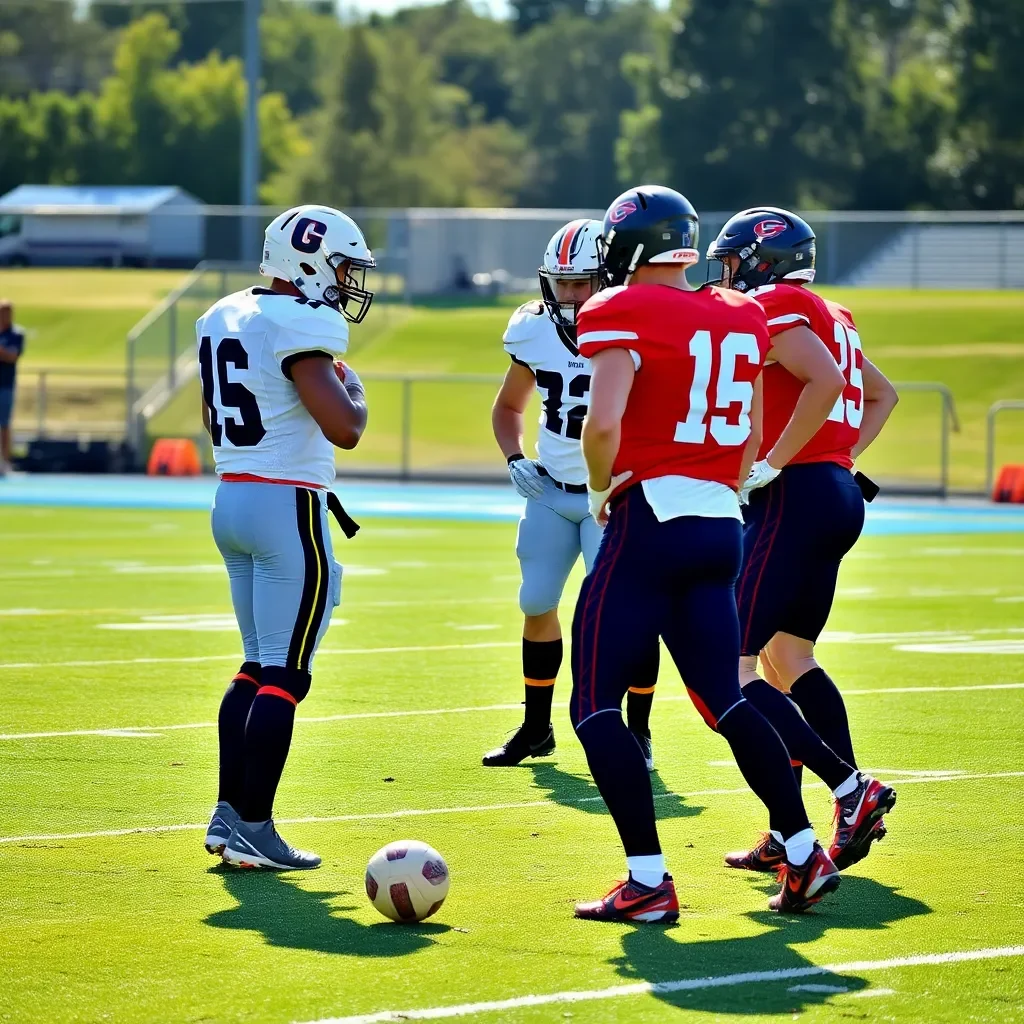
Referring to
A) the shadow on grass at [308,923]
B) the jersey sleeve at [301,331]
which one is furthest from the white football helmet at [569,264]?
the shadow on grass at [308,923]

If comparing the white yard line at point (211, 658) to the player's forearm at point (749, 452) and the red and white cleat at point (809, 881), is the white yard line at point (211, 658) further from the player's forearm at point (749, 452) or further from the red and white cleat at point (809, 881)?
the red and white cleat at point (809, 881)

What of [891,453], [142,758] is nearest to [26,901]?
[142,758]

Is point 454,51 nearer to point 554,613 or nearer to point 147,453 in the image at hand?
point 147,453

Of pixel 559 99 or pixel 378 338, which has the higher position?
pixel 559 99

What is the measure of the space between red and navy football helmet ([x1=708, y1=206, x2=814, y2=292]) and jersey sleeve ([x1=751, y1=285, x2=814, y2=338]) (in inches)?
7.0

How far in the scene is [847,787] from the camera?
618cm

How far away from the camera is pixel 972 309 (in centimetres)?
3741

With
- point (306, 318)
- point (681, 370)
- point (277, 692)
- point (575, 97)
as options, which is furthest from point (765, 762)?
point (575, 97)

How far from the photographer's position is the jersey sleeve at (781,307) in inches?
242

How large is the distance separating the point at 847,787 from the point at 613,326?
168cm

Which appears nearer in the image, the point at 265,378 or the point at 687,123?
the point at 265,378

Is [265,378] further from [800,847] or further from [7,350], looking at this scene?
[7,350]

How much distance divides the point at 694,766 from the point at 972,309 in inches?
1212

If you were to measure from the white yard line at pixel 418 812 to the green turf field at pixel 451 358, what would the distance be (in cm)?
1839
